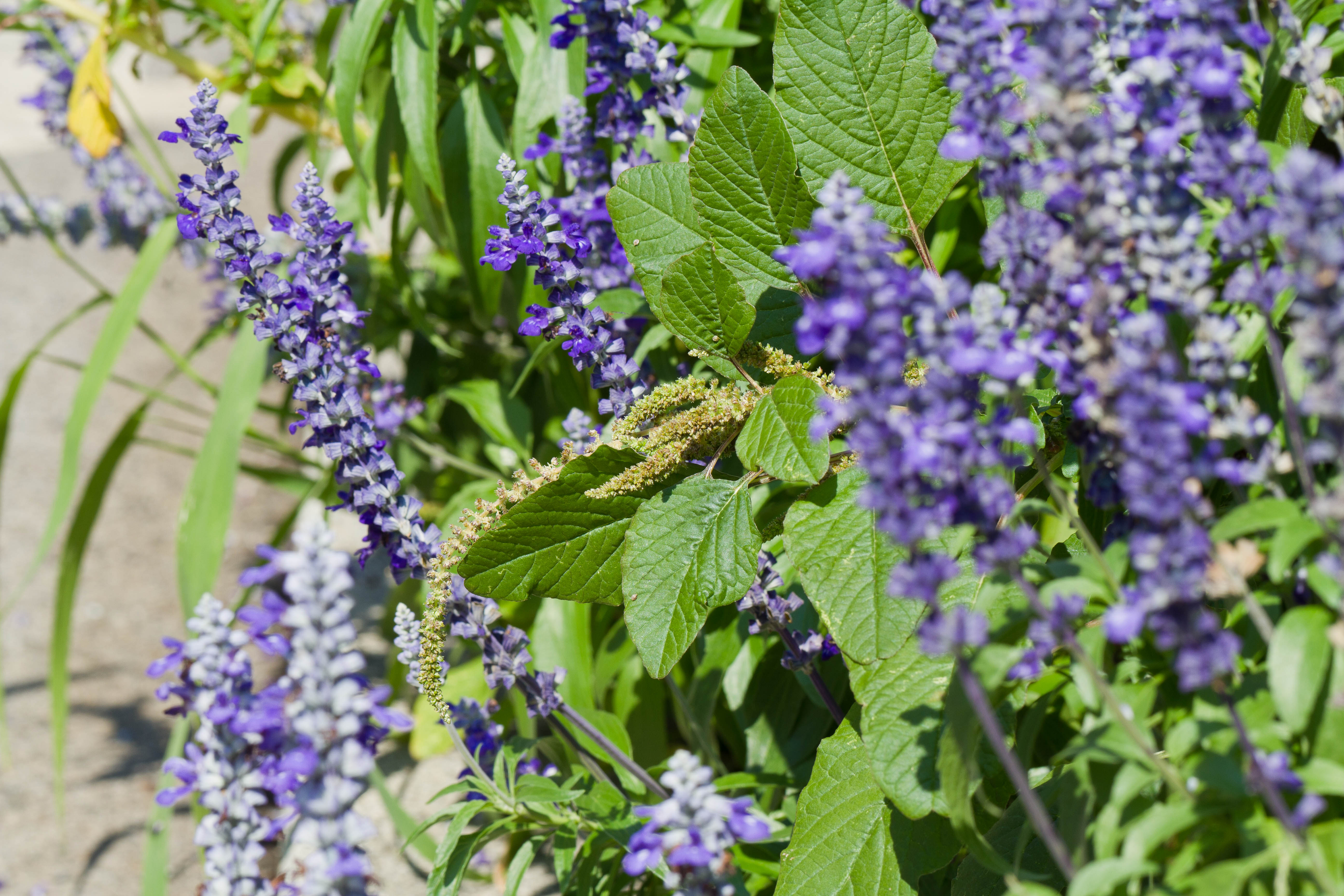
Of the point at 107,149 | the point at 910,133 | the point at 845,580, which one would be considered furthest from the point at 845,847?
the point at 107,149

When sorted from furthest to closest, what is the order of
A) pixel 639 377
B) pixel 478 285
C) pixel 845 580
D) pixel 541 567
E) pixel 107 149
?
pixel 107 149
pixel 478 285
pixel 639 377
pixel 541 567
pixel 845 580

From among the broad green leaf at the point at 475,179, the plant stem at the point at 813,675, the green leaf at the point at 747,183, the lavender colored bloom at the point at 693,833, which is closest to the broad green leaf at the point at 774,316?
the green leaf at the point at 747,183

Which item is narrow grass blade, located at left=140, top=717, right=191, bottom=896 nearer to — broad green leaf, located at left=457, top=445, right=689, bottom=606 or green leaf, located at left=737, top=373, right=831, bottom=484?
broad green leaf, located at left=457, top=445, right=689, bottom=606

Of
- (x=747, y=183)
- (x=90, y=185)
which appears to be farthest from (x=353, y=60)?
(x=90, y=185)

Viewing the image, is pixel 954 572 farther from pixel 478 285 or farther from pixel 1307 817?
pixel 478 285

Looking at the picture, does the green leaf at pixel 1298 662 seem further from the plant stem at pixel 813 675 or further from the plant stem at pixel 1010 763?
the plant stem at pixel 813 675
